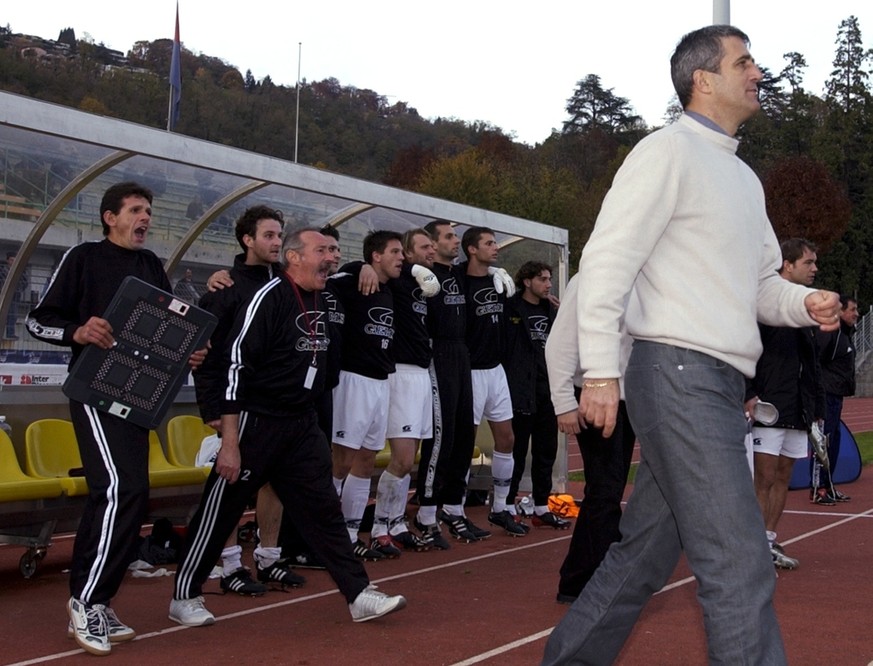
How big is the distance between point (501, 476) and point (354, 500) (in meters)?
1.99

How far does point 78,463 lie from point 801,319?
232 inches

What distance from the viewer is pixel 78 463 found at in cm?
854

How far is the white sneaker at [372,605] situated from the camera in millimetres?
6012

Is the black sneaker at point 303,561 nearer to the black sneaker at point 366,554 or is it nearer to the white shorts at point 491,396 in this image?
the black sneaker at point 366,554

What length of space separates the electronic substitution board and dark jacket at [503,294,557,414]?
182 inches

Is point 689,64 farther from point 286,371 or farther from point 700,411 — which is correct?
point 286,371

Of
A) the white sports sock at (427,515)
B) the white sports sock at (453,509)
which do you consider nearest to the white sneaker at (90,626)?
the white sports sock at (427,515)

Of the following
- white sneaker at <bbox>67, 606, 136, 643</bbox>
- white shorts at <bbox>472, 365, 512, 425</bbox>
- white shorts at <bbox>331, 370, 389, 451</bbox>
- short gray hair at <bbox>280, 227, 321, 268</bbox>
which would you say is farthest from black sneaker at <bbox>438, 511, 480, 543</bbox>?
white sneaker at <bbox>67, 606, 136, 643</bbox>

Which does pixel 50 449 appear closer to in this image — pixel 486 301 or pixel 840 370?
pixel 486 301

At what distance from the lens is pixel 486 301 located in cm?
982

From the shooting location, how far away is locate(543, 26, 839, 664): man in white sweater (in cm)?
348

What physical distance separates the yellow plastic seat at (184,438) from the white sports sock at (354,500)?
144cm

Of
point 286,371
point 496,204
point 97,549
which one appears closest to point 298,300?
point 286,371

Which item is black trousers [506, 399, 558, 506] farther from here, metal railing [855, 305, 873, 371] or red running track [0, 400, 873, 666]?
metal railing [855, 305, 873, 371]
